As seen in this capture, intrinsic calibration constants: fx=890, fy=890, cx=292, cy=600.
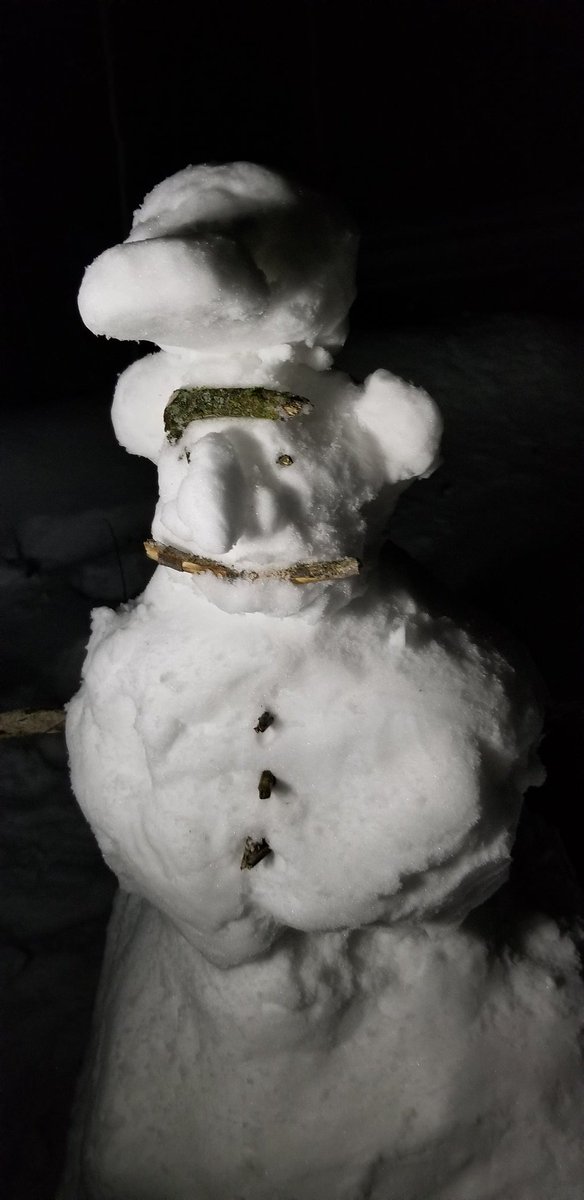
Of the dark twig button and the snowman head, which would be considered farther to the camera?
the dark twig button

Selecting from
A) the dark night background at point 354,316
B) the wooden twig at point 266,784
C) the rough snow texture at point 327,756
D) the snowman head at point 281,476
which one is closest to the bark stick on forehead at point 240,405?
the snowman head at point 281,476

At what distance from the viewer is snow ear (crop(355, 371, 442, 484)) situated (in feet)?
1.62

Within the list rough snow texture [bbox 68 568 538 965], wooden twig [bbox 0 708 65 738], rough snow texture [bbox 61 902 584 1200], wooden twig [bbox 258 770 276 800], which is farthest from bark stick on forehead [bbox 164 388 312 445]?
wooden twig [bbox 0 708 65 738]

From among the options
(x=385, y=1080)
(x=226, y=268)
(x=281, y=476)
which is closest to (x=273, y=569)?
(x=281, y=476)

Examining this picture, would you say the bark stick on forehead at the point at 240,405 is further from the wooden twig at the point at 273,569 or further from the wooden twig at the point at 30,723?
the wooden twig at the point at 30,723

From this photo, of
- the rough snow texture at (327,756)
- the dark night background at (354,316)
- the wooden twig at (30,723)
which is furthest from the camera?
the wooden twig at (30,723)

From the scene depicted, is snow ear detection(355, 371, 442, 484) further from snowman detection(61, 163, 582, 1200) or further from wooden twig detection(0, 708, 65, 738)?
wooden twig detection(0, 708, 65, 738)

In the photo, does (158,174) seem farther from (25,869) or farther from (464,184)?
(25,869)

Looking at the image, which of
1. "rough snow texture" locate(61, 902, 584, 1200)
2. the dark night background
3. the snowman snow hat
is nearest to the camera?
the snowman snow hat

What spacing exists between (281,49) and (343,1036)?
1.15 metres

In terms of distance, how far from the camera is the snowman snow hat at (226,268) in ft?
1.30

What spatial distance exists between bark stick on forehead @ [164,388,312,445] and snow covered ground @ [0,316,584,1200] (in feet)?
2.27

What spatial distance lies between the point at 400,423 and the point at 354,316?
97 centimetres

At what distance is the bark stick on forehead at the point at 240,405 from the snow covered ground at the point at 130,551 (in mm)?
690
